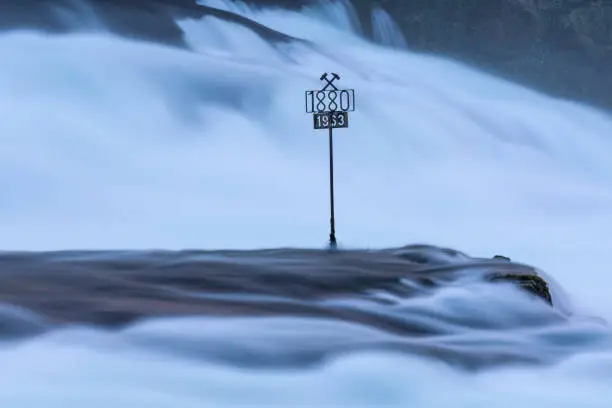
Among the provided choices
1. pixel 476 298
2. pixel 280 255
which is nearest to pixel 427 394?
pixel 476 298

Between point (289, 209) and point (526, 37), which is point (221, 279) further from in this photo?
point (526, 37)

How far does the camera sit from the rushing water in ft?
18.0

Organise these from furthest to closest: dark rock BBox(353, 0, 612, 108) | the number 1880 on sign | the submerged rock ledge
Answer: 1. dark rock BBox(353, 0, 612, 108)
2. the number 1880 on sign
3. the submerged rock ledge

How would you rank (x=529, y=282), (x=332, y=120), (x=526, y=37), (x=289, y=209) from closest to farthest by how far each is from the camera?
(x=529, y=282), (x=332, y=120), (x=289, y=209), (x=526, y=37)

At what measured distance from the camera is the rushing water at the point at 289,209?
18.0 feet

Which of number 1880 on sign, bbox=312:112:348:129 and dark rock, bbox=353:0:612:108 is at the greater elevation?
dark rock, bbox=353:0:612:108

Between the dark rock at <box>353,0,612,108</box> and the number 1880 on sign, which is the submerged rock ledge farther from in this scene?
the dark rock at <box>353,0,612,108</box>

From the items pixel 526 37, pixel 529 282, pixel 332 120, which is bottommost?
pixel 529 282

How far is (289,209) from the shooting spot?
40.9 feet

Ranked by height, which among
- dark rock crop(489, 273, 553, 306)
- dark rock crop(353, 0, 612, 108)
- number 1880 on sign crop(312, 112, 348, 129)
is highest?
dark rock crop(353, 0, 612, 108)

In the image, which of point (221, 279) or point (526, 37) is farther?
point (526, 37)

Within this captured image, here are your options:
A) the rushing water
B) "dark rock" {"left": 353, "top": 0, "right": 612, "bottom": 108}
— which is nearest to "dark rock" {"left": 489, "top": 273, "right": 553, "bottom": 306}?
the rushing water

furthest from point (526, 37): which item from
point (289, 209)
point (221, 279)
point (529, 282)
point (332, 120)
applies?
point (221, 279)

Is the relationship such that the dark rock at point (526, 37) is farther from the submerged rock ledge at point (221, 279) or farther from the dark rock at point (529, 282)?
the dark rock at point (529, 282)
